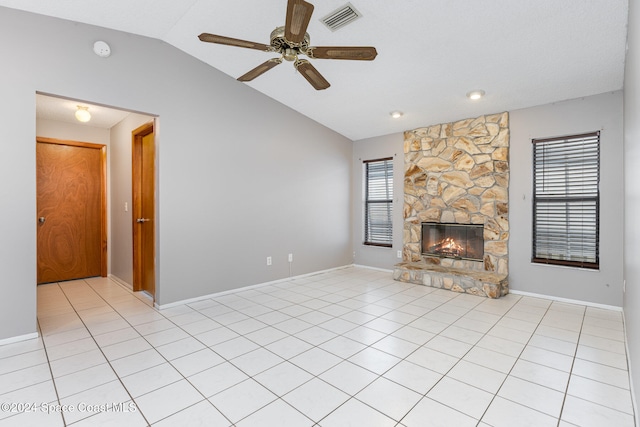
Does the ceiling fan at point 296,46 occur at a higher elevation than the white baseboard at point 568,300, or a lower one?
higher

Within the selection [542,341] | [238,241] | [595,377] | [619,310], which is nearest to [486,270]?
[619,310]

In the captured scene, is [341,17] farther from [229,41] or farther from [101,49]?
[101,49]

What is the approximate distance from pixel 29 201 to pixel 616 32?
5.34m

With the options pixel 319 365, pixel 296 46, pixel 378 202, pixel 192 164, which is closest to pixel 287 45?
pixel 296 46

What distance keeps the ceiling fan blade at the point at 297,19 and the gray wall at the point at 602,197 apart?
3342 mm

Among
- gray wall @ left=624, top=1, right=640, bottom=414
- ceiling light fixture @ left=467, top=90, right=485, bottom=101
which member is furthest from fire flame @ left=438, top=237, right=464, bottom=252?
gray wall @ left=624, top=1, right=640, bottom=414

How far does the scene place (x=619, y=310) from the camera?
3568mm

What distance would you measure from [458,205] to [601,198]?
63.6 inches

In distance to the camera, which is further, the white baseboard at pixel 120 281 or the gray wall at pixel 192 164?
the white baseboard at pixel 120 281

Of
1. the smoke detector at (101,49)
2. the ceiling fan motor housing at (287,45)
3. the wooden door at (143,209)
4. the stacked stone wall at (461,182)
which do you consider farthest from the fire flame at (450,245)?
the smoke detector at (101,49)

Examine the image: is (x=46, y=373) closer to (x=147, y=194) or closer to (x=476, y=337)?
(x=147, y=194)

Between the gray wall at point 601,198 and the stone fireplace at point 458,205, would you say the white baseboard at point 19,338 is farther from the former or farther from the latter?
the gray wall at point 601,198

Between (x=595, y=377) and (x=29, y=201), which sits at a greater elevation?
(x=29, y=201)

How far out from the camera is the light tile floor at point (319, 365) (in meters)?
1.82
